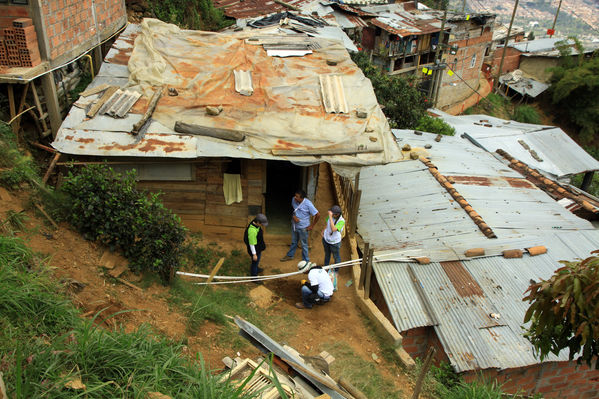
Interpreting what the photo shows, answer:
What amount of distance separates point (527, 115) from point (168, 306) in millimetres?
36002

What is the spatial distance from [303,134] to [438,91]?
27.7 m

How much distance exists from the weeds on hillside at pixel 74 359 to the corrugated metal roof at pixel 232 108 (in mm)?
4099

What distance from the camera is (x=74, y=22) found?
33.8 ft

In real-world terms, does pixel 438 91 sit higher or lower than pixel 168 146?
lower

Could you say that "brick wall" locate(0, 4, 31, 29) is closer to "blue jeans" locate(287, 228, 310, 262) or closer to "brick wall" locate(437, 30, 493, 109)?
"blue jeans" locate(287, 228, 310, 262)

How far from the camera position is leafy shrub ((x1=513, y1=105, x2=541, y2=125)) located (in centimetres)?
3553

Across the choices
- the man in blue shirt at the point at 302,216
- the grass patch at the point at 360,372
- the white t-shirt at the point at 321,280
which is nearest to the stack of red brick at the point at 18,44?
the man in blue shirt at the point at 302,216

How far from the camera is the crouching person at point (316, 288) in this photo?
8.08 meters

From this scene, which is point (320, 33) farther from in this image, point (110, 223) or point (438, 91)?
point (438, 91)

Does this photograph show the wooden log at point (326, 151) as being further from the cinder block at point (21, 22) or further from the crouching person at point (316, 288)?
the cinder block at point (21, 22)

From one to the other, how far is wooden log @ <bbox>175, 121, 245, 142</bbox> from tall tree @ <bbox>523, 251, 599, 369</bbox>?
5961mm

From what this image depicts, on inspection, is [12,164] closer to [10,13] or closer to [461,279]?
[10,13]

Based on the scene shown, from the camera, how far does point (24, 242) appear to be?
6.09 metres

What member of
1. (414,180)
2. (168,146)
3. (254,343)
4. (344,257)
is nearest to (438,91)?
(414,180)
